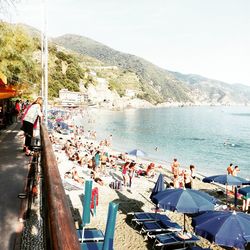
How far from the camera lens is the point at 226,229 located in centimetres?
809

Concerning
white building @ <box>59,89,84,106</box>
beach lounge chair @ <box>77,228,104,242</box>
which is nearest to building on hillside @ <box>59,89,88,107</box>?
white building @ <box>59,89,84,106</box>

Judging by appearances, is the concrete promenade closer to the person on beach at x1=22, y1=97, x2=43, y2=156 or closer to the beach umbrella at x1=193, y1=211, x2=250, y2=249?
the person on beach at x1=22, y1=97, x2=43, y2=156

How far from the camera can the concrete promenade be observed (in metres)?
4.81

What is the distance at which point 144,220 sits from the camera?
43.6 feet

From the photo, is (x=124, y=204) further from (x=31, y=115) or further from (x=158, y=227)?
(x=31, y=115)

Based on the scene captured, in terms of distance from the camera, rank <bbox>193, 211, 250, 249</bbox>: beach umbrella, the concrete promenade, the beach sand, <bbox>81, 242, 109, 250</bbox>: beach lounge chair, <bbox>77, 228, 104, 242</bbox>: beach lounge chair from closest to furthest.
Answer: the concrete promenade < <bbox>193, 211, 250, 249</bbox>: beach umbrella < <bbox>81, 242, 109, 250</bbox>: beach lounge chair < <bbox>77, 228, 104, 242</bbox>: beach lounge chair < the beach sand

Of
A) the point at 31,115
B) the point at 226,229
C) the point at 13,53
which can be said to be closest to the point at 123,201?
the point at 226,229

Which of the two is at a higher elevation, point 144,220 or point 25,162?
point 25,162

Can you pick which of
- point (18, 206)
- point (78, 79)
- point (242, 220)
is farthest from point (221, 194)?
point (78, 79)

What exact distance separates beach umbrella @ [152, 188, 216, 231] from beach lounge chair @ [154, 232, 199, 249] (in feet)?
4.49

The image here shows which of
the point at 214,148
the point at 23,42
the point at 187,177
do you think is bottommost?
the point at 214,148

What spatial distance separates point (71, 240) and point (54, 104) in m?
124

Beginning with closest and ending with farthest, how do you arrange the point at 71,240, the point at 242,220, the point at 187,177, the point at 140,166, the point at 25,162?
the point at 71,240 → the point at 242,220 → the point at 25,162 → the point at 187,177 → the point at 140,166

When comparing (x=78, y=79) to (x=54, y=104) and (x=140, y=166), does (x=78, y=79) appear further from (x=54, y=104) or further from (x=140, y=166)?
(x=140, y=166)
